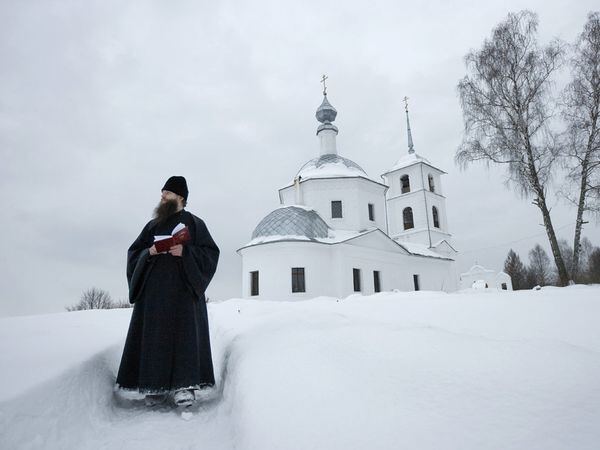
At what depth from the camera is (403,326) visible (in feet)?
11.1

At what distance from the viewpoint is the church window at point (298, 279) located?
1798 cm

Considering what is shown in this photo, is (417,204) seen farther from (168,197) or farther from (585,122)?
(168,197)

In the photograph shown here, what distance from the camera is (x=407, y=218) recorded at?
29062 mm

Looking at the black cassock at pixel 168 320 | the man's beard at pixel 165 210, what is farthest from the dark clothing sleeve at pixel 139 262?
the man's beard at pixel 165 210

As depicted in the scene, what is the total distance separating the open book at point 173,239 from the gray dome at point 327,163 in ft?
68.1

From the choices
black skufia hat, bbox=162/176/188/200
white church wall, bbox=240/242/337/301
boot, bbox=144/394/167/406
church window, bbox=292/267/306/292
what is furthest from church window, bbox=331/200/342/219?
boot, bbox=144/394/167/406

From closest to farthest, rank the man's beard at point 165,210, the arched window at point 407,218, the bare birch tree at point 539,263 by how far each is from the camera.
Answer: the man's beard at point 165,210, the arched window at point 407,218, the bare birch tree at point 539,263

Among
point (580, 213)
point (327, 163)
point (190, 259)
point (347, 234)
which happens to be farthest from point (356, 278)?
point (190, 259)

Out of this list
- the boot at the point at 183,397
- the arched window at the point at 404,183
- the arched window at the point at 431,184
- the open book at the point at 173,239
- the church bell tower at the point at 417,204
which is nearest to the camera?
the boot at the point at 183,397

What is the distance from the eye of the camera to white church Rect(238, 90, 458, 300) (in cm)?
1814

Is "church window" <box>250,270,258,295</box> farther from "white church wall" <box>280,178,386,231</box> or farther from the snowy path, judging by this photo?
the snowy path

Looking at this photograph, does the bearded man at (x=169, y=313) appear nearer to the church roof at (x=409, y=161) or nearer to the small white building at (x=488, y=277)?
the church roof at (x=409, y=161)

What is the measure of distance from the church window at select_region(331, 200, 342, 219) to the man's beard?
62.2 feet

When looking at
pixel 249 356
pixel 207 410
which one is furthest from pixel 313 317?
pixel 207 410
